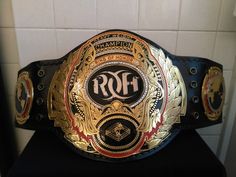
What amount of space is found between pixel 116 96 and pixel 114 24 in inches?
Answer: 11.4

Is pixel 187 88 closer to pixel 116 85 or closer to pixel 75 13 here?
pixel 116 85

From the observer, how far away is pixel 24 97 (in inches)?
22.4

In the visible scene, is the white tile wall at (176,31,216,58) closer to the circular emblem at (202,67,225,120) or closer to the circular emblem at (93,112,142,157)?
the circular emblem at (202,67,225,120)

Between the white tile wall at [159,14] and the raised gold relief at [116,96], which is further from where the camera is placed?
the white tile wall at [159,14]

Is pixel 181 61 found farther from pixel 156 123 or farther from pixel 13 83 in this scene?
pixel 13 83

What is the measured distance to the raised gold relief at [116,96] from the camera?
20.5 inches

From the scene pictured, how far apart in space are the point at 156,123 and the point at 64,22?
415 millimetres

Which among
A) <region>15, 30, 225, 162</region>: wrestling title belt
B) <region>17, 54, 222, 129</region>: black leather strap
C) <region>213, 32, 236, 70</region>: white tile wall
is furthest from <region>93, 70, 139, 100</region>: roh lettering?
<region>213, 32, 236, 70</region>: white tile wall

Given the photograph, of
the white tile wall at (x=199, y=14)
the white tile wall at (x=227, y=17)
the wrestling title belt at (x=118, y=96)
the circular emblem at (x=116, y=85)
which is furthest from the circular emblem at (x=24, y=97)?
the white tile wall at (x=227, y=17)

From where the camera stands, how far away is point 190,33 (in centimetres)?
74

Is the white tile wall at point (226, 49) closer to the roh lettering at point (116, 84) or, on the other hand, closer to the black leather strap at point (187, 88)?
the black leather strap at point (187, 88)

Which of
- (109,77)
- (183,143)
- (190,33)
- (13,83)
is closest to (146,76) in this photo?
(109,77)

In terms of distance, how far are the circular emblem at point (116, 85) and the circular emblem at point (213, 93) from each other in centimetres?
16

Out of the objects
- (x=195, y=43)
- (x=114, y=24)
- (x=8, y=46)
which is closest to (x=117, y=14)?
(x=114, y=24)
